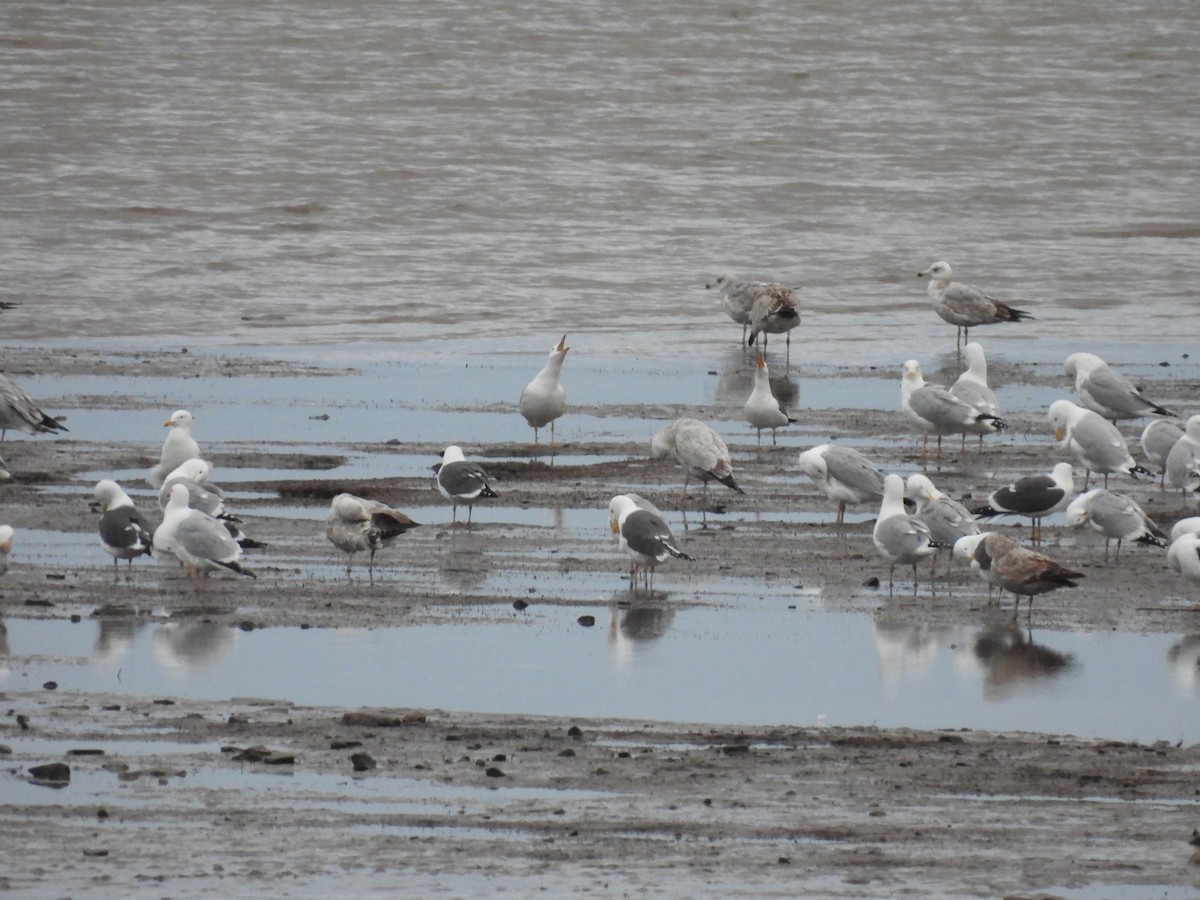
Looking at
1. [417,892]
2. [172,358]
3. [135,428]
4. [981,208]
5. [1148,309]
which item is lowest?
[417,892]

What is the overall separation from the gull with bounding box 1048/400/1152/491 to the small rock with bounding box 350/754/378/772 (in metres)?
8.64

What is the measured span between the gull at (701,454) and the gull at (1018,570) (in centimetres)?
331

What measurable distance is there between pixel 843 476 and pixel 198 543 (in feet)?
15.2

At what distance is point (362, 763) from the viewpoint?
340 inches

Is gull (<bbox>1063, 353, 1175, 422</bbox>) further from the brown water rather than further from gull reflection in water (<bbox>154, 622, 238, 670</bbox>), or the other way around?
gull reflection in water (<bbox>154, 622, 238, 670</bbox>)

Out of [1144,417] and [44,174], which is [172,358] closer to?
[1144,417]

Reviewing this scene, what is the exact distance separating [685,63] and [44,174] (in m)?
16.0

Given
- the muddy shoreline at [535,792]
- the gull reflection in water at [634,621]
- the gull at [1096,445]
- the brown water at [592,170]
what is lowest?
the muddy shoreline at [535,792]

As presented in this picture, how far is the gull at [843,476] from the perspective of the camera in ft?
47.4

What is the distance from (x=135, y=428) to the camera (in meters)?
18.4

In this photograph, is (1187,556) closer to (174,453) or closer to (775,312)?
(174,453)

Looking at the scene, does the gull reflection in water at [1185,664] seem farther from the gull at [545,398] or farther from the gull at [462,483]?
the gull at [545,398]

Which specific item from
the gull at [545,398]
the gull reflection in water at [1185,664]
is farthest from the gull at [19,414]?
the gull reflection in water at [1185,664]

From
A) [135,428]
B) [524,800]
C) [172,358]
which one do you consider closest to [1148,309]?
[172,358]
